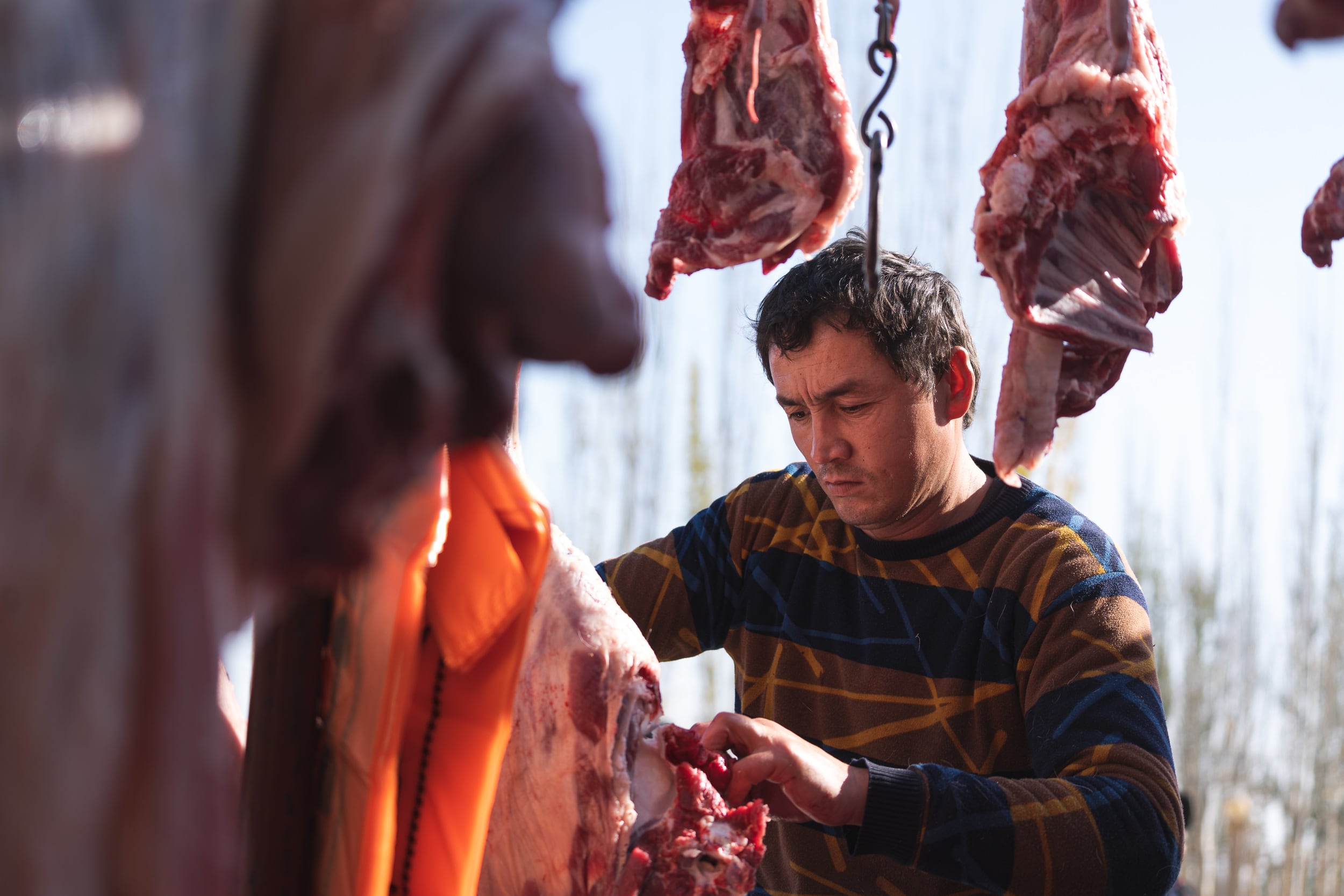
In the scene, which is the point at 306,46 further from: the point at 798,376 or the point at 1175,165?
the point at 798,376

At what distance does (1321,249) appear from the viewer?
64.2 inches

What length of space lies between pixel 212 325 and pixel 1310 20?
104cm

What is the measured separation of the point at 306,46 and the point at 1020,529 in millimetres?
2013

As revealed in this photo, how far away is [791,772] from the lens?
1908 millimetres

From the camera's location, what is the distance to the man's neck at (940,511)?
2.58m

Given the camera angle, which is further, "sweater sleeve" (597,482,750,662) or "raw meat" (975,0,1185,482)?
"sweater sleeve" (597,482,750,662)

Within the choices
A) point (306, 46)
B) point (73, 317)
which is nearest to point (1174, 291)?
point (306, 46)

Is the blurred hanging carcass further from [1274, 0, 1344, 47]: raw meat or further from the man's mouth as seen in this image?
the man's mouth

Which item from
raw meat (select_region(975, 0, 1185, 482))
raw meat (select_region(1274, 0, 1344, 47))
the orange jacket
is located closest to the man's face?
raw meat (select_region(975, 0, 1185, 482))

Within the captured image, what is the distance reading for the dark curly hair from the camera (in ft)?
8.23

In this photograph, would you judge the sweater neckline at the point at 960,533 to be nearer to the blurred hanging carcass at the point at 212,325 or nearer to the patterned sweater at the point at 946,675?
the patterned sweater at the point at 946,675

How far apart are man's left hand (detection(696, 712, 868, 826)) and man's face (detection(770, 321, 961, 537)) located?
0.73m

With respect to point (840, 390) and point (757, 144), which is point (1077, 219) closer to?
point (757, 144)

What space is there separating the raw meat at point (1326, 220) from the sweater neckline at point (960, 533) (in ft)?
3.01
